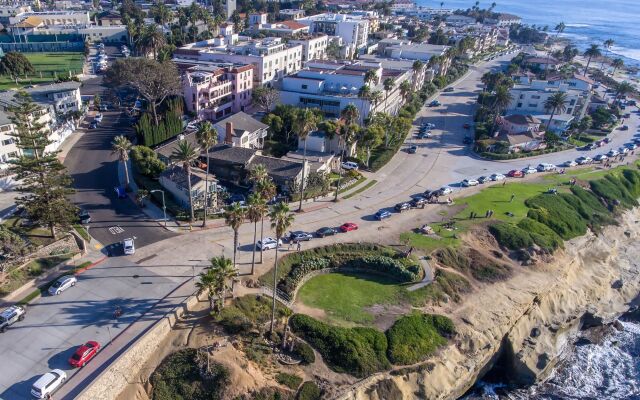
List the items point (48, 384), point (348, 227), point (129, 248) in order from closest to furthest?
1. point (48, 384)
2. point (129, 248)
3. point (348, 227)

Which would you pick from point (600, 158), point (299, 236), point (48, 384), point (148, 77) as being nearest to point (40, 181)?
point (48, 384)

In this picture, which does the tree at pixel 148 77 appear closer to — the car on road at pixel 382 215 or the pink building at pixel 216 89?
the pink building at pixel 216 89

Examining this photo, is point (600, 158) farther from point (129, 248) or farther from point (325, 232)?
point (129, 248)

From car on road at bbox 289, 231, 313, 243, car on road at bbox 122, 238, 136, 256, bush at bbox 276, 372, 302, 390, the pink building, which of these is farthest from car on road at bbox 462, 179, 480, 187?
car on road at bbox 122, 238, 136, 256

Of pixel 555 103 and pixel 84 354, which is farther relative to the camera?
pixel 555 103

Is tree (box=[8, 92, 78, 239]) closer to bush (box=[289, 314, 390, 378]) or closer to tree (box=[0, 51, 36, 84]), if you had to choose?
bush (box=[289, 314, 390, 378])

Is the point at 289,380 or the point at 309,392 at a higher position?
the point at 289,380
